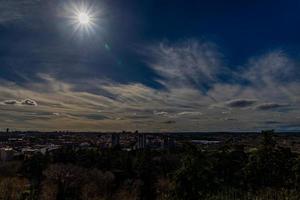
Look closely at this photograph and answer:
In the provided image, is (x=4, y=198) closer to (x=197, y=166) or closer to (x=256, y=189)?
(x=197, y=166)

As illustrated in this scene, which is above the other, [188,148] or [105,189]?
[188,148]

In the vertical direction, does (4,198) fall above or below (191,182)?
below

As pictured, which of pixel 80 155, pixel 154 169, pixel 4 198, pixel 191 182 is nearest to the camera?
pixel 191 182

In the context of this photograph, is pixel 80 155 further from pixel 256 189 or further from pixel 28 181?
pixel 256 189

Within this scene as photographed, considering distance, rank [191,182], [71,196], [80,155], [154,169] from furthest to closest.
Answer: [80,155] → [154,169] → [71,196] → [191,182]

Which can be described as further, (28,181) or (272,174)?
(28,181)

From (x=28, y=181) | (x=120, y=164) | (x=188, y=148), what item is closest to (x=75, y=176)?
(x=28, y=181)

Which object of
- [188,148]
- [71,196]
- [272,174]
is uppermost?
[188,148]

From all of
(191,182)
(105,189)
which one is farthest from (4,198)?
(191,182)

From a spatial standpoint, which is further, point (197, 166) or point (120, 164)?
point (120, 164)
